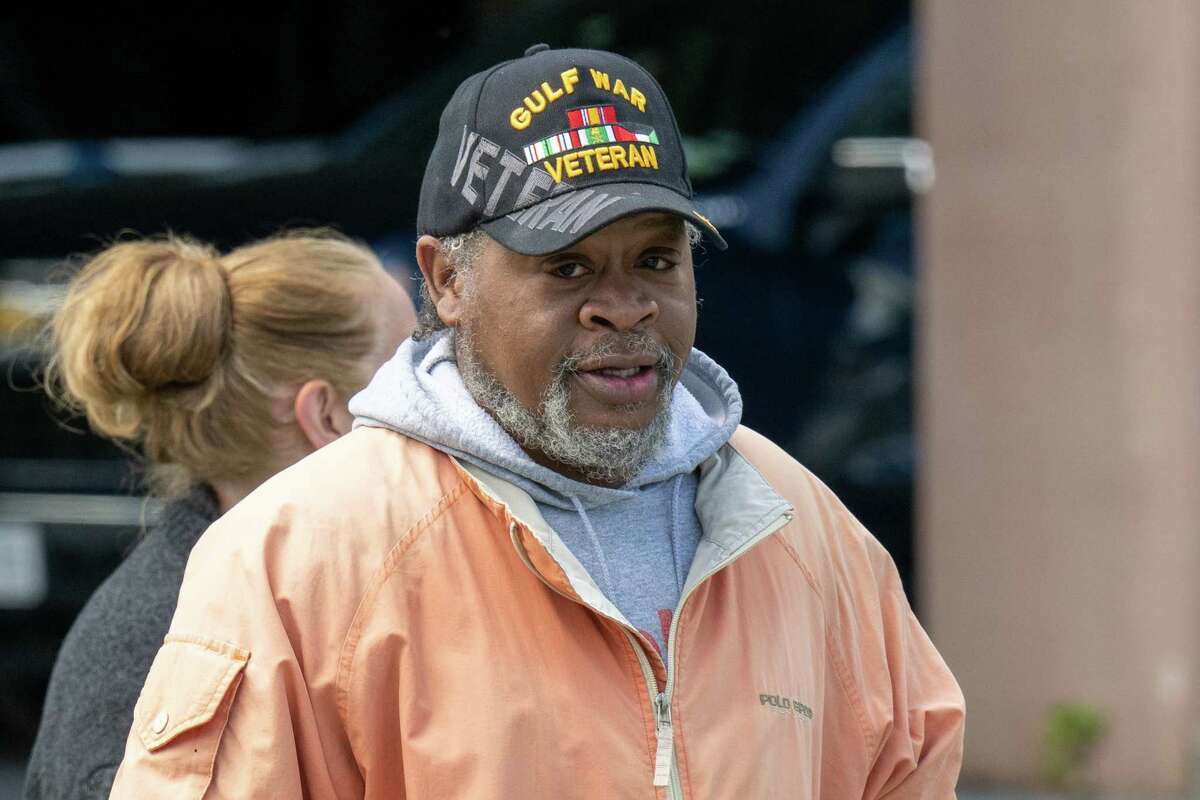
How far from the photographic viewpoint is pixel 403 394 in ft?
6.40

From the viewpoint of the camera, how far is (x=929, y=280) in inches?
202

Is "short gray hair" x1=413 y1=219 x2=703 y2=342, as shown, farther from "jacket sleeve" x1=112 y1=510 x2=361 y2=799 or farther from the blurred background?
the blurred background

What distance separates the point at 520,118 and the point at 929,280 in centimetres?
339

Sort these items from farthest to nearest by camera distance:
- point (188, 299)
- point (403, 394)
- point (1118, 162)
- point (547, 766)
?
point (1118, 162) < point (188, 299) < point (403, 394) < point (547, 766)

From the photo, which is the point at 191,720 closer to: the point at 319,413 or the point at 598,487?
the point at 598,487

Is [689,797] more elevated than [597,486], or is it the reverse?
[597,486]

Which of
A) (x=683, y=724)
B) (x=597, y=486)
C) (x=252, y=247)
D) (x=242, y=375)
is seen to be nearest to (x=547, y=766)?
(x=683, y=724)

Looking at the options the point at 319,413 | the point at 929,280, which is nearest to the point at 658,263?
the point at 319,413

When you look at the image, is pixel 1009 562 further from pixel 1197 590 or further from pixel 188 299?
pixel 188 299

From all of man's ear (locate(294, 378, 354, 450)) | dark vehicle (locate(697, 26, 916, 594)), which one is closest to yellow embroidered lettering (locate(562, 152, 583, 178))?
man's ear (locate(294, 378, 354, 450))

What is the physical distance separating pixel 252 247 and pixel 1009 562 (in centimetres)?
312

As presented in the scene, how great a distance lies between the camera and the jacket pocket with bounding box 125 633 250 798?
1.74m

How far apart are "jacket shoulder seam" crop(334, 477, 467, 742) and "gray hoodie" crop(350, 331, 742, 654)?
10 centimetres

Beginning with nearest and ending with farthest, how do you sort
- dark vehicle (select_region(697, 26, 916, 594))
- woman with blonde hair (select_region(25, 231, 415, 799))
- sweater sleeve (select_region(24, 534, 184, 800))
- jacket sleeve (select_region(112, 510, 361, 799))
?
1. jacket sleeve (select_region(112, 510, 361, 799))
2. sweater sleeve (select_region(24, 534, 184, 800))
3. woman with blonde hair (select_region(25, 231, 415, 799))
4. dark vehicle (select_region(697, 26, 916, 594))
